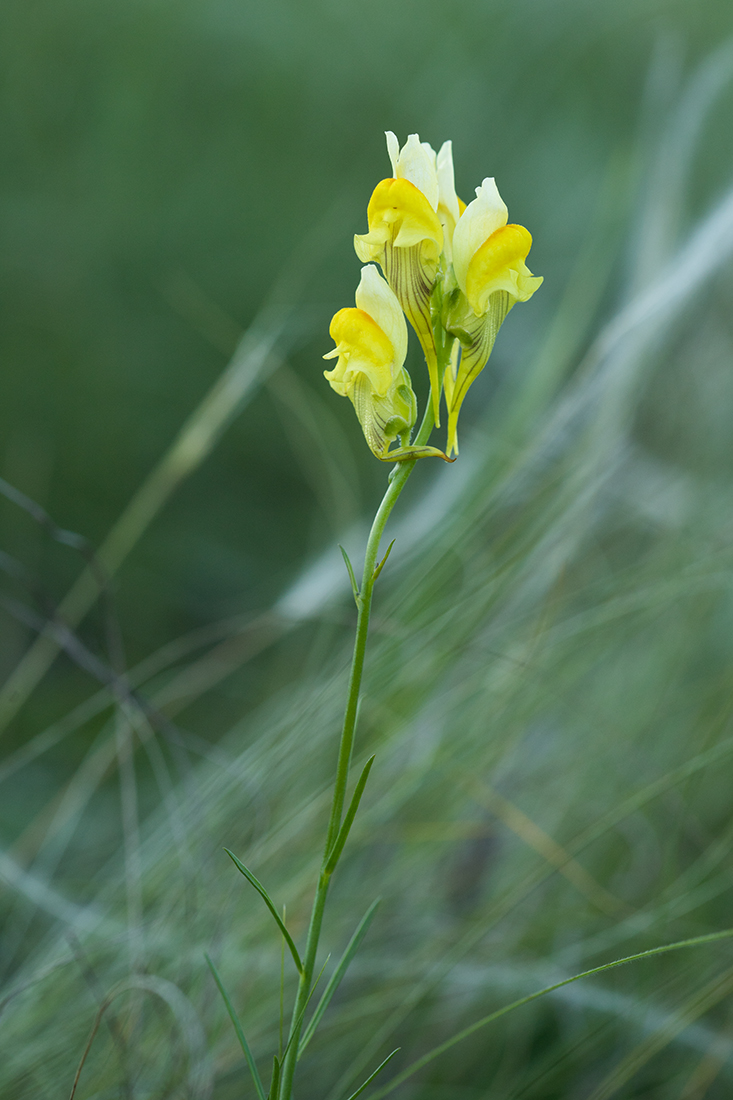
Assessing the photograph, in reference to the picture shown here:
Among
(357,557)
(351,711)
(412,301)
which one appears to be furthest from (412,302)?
(357,557)

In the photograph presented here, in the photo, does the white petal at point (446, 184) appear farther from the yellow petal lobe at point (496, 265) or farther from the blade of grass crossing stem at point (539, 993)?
the blade of grass crossing stem at point (539, 993)

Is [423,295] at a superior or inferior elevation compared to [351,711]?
superior

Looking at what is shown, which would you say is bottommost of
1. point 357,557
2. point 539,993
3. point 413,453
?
point 539,993

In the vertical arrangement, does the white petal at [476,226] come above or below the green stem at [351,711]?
above

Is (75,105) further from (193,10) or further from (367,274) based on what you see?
(367,274)

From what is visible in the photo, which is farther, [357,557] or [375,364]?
[357,557]

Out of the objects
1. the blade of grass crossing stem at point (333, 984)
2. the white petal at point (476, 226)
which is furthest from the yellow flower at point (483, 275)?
the blade of grass crossing stem at point (333, 984)

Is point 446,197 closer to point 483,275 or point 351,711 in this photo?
point 483,275
